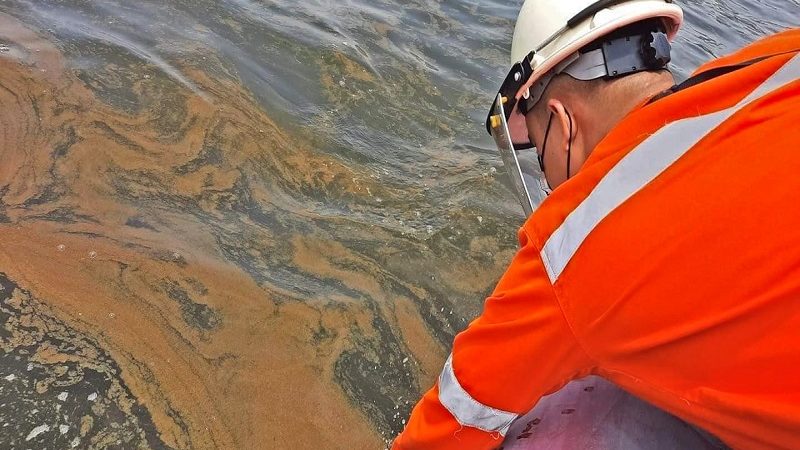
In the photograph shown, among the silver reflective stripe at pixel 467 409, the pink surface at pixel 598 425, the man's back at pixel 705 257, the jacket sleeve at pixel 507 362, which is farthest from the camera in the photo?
the pink surface at pixel 598 425

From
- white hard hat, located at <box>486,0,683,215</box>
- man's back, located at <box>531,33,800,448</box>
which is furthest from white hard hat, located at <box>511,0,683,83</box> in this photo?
man's back, located at <box>531,33,800,448</box>

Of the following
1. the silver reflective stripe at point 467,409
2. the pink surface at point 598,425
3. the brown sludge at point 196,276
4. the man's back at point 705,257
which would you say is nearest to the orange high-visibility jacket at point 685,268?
the man's back at point 705,257

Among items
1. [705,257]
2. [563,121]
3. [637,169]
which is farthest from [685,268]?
[563,121]

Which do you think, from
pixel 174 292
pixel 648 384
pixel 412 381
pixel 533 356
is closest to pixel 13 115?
pixel 174 292

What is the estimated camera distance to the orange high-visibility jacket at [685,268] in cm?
95

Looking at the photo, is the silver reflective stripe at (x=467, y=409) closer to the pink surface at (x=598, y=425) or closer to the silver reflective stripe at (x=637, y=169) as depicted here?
the pink surface at (x=598, y=425)

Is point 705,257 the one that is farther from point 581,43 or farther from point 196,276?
point 196,276

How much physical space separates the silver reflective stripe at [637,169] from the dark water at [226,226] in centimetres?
122

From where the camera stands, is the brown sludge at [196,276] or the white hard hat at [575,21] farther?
the brown sludge at [196,276]

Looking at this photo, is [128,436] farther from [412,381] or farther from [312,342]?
[412,381]

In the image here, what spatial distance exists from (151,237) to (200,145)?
2.40 ft

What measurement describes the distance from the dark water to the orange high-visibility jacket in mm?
1068

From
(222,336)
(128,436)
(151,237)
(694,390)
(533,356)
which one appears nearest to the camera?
(694,390)

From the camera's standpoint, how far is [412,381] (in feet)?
7.57
